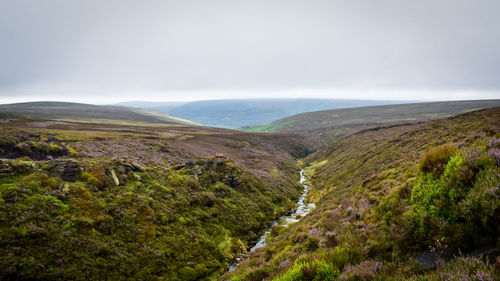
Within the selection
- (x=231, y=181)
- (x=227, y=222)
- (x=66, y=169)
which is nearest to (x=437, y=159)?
(x=227, y=222)

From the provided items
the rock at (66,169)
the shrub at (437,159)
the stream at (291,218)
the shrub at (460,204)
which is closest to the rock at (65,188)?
the rock at (66,169)

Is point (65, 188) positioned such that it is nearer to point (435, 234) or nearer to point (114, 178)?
point (114, 178)

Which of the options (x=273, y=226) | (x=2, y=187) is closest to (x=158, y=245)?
(x=2, y=187)

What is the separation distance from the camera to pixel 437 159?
26.7 feet

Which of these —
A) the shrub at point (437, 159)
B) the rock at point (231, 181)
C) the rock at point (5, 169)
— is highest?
the shrub at point (437, 159)

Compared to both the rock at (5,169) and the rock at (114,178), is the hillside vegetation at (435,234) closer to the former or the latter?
the rock at (114,178)

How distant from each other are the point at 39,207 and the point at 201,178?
561 inches

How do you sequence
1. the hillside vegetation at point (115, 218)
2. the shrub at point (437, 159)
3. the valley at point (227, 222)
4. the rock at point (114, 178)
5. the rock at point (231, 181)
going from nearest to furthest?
the valley at point (227, 222), the shrub at point (437, 159), the hillside vegetation at point (115, 218), the rock at point (114, 178), the rock at point (231, 181)

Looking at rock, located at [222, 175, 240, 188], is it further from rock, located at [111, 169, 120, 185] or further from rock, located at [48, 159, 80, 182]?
rock, located at [48, 159, 80, 182]

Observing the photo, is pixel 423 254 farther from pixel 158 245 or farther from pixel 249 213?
pixel 249 213

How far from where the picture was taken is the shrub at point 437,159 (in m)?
7.80

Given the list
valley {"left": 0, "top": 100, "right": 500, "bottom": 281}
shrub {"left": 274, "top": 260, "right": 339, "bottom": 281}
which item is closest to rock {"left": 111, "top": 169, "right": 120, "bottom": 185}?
valley {"left": 0, "top": 100, "right": 500, "bottom": 281}

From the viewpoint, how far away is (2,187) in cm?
1303

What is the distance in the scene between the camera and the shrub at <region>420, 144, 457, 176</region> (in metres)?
7.80
